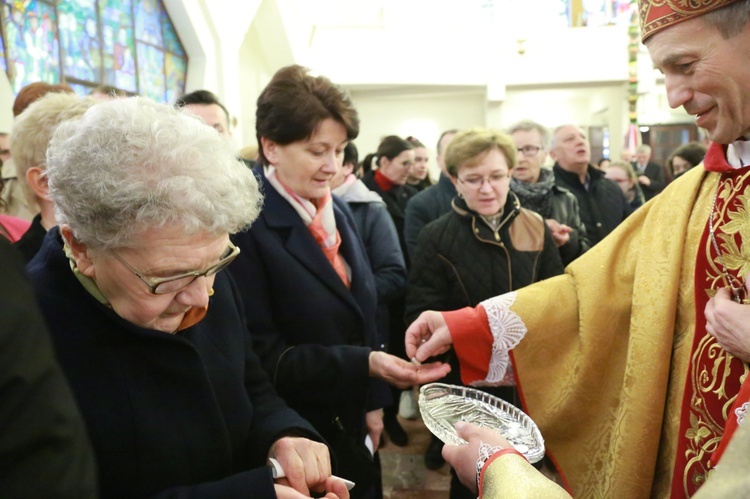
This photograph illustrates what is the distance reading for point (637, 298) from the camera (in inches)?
68.7

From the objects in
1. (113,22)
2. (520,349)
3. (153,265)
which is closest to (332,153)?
(520,349)

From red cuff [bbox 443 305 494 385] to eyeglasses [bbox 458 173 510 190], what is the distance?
1066mm

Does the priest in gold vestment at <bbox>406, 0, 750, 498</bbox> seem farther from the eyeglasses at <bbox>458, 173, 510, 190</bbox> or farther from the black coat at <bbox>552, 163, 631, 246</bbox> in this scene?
the black coat at <bbox>552, 163, 631, 246</bbox>

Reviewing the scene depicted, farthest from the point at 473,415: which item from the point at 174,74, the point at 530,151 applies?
the point at 174,74

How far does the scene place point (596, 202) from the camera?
14.1 feet

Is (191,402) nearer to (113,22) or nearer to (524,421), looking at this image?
(524,421)

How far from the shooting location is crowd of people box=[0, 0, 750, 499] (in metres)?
1.18

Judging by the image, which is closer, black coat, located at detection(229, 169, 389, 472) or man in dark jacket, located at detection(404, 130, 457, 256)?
black coat, located at detection(229, 169, 389, 472)

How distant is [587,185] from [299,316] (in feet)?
9.82

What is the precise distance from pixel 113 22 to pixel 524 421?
6.98 m

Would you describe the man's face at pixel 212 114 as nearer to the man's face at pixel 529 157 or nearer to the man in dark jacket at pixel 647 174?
the man's face at pixel 529 157

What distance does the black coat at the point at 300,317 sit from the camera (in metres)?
1.97

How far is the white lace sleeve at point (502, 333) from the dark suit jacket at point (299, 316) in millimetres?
406

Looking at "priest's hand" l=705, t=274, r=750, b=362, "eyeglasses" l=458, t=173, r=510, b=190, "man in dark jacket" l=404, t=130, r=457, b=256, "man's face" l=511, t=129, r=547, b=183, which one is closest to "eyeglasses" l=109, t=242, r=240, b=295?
"priest's hand" l=705, t=274, r=750, b=362
